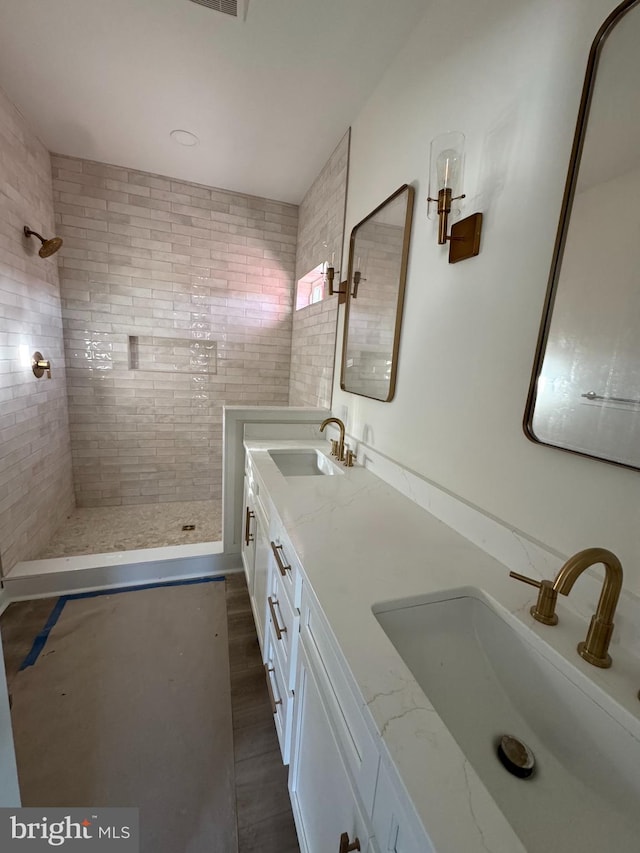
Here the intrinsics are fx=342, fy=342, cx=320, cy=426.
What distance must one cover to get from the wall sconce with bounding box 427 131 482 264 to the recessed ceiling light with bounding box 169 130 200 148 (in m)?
1.85

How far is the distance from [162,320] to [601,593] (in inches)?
126

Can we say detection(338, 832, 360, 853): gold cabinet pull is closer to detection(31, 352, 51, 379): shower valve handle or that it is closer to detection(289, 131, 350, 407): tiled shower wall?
detection(289, 131, 350, 407): tiled shower wall

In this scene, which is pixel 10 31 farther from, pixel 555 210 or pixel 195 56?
pixel 555 210

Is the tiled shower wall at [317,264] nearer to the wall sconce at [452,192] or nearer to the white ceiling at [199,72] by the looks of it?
the white ceiling at [199,72]

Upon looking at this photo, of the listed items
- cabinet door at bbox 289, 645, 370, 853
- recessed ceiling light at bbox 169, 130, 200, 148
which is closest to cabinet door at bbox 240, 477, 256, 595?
cabinet door at bbox 289, 645, 370, 853

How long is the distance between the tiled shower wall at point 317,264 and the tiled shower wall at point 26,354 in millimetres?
1834

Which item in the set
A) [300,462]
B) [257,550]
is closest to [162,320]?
[300,462]

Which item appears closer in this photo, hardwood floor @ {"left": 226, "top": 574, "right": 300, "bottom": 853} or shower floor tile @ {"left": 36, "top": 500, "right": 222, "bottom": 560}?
hardwood floor @ {"left": 226, "top": 574, "right": 300, "bottom": 853}

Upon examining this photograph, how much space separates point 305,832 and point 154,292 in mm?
3226

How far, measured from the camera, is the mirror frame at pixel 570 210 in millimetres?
695

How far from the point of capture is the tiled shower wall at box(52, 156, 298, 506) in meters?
2.68

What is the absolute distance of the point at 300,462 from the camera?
1.97 meters

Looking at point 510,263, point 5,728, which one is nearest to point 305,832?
point 5,728

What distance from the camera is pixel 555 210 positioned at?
809mm
